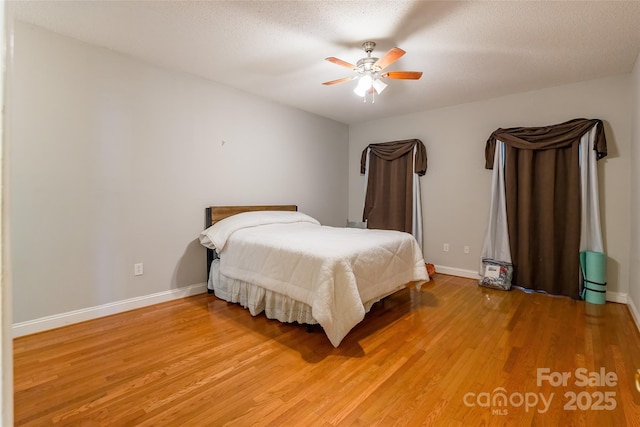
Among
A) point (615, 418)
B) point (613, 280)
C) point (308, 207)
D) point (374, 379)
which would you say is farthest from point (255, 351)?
point (613, 280)

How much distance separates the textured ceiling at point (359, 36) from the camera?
2.12 meters

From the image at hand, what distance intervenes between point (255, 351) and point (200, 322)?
757 millimetres

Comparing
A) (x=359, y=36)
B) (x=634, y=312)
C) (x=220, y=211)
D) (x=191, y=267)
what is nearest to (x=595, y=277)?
(x=634, y=312)

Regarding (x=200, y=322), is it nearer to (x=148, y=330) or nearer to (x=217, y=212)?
(x=148, y=330)

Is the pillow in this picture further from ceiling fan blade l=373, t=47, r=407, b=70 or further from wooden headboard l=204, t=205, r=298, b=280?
ceiling fan blade l=373, t=47, r=407, b=70

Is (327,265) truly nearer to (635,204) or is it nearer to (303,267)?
(303,267)

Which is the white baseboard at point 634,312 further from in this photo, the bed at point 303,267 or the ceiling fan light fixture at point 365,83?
the ceiling fan light fixture at point 365,83

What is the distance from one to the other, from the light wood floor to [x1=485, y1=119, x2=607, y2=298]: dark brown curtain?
0.68 metres

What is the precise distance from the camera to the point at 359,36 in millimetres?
2479

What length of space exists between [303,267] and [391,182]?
9.38ft

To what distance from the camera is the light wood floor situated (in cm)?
156

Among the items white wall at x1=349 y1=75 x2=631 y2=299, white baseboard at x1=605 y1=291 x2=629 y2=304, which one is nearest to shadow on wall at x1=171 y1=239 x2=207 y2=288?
white wall at x1=349 y1=75 x2=631 y2=299

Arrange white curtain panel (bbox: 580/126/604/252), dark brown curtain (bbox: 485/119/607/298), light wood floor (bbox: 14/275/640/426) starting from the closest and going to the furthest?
light wood floor (bbox: 14/275/640/426) < white curtain panel (bbox: 580/126/604/252) < dark brown curtain (bbox: 485/119/607/298)

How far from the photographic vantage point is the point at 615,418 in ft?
5.07
